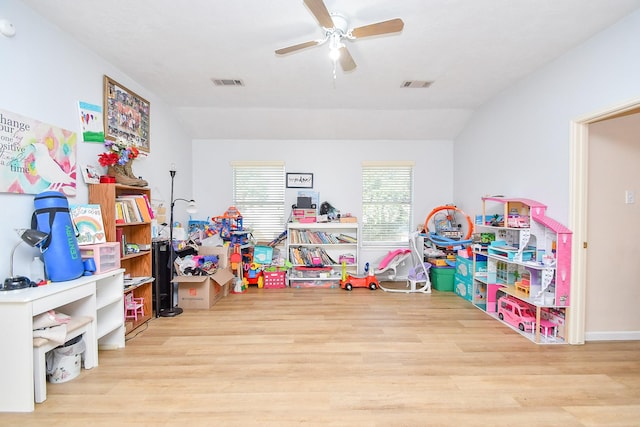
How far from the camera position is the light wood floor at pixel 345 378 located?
1721mm

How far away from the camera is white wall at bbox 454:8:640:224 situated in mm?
2271

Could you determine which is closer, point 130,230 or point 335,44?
point 335,44

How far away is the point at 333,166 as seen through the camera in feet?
16.7

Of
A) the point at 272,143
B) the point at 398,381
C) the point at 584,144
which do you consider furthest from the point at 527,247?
the point at 272,143

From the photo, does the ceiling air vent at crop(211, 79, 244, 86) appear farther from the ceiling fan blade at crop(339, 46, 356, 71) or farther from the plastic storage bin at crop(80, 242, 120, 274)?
the plastic storage bin at crop(80, 242, 120, 274)

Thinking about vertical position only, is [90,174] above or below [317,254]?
above

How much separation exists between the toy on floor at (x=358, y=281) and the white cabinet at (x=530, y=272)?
151cm

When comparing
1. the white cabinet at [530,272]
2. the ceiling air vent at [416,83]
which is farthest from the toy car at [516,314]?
the ceiling air vent at [416,83]

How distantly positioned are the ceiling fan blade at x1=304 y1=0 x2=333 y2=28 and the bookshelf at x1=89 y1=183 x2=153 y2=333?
2307mm

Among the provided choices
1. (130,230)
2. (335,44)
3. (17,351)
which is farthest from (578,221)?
(130,230)

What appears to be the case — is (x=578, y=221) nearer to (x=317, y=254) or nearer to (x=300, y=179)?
(x=317, y=254)

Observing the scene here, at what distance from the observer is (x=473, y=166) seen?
14.5ft

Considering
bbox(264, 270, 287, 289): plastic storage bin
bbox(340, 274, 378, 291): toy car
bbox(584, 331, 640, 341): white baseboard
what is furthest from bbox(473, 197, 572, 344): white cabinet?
bbox(264, 270, 287, 289): plastic storage bin

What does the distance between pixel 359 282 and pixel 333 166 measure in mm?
2045
